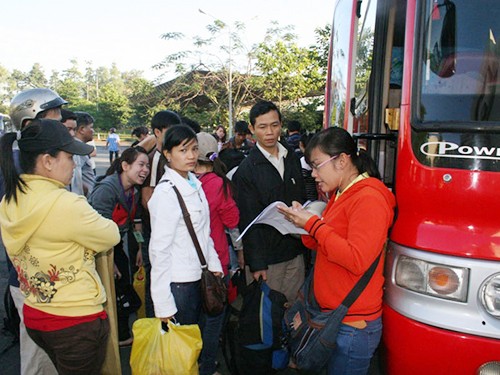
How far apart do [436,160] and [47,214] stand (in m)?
1.85

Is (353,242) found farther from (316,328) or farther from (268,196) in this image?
(268,196)

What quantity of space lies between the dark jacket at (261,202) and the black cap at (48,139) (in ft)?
4.08

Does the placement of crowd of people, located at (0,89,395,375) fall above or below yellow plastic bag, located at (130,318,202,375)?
above

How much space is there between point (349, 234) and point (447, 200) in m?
0.49

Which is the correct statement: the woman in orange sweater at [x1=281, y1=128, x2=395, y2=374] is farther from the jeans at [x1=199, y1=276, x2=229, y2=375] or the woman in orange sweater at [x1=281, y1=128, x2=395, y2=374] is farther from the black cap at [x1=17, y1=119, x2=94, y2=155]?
the black cap at [x1=17, y1=119, x2=94, y2=155]

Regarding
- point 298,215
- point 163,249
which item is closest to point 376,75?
point 298,215

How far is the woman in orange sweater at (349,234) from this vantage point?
6.37 ft

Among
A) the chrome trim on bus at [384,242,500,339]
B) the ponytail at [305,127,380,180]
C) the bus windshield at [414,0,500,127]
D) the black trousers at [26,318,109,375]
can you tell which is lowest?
the black trousers at [26,318,109,375]

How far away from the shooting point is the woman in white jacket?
2.43 metres

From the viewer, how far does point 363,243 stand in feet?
6.28

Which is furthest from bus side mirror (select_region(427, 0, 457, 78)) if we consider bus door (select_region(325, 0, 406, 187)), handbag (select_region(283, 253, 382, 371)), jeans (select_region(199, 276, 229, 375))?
jeans (select_region(199, 276, 229, 375))

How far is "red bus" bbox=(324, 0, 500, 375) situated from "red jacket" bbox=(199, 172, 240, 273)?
1.27 m

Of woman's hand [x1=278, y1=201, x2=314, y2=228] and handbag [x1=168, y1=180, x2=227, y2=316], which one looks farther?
handbag [x1=168, y1=180, x2=227, y2=316]

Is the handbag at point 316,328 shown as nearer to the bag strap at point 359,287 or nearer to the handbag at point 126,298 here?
the bag strap at point 359,287
